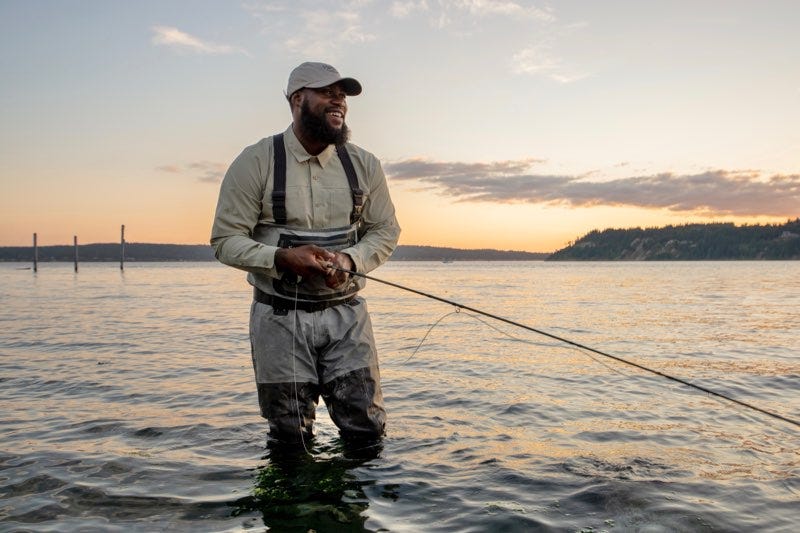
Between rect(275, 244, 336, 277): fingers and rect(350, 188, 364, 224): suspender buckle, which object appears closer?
rect(275, 244, 336, 277): fingers

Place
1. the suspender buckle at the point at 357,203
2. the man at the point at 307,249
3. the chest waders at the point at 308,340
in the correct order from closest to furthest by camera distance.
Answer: the man at the point at 307,249
the chest waders at the point at 308,340
the suspender buckle at the point at 357,203

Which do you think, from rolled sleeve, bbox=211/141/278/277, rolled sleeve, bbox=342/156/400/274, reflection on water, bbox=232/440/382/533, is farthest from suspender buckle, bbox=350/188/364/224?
reflection on water, bbox=232/440/382/533

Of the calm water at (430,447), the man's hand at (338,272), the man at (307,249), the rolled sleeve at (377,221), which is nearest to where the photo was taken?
the calm water at (430,447)

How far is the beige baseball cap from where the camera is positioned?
536 cm

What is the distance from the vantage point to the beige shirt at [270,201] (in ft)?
17.4

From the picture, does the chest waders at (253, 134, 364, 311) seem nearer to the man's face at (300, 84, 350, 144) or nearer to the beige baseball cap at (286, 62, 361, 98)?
the man's face at (300, 84, 350, 144)

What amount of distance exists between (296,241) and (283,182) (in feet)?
1.63

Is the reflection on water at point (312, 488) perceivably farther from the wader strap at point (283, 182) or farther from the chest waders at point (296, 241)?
the wader strap at point (283, 182)

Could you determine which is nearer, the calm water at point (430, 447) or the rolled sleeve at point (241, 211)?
the calm water at point (430, 447)

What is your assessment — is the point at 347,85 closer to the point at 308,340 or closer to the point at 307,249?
the point at 307,249

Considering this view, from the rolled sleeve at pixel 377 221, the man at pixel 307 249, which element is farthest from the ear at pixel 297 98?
the rolled sleeve at pixel 377 221

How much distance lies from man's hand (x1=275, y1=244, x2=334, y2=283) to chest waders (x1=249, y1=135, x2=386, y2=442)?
Answer: 0.85 feet

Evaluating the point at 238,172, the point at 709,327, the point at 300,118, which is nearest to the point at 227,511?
the point at 238,172

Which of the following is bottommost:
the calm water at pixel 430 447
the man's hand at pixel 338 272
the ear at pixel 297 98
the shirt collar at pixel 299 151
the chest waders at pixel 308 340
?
the calm water at pixel 430 447
